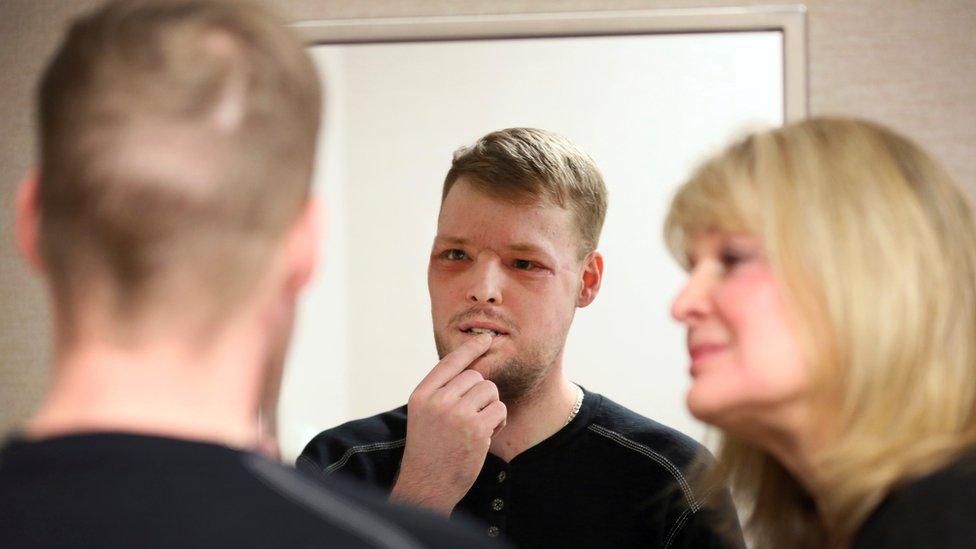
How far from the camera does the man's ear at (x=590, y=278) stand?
1725 millimetres

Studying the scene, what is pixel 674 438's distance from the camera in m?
1.59

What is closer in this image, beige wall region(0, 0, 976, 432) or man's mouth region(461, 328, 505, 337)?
man's mouth region(461, 328, 505, 337)

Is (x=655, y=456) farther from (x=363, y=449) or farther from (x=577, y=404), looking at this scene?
(x=363, y=449)

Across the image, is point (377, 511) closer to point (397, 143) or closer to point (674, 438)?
point (674, 438)

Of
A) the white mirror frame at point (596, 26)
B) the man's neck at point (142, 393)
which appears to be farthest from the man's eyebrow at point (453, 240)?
the man's neck at point (142, 393)

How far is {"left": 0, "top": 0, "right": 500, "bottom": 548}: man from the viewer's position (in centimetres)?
56

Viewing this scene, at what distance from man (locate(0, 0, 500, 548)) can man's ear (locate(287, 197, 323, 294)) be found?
0.02m

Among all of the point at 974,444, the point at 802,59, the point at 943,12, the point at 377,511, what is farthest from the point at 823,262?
the point at 943,12

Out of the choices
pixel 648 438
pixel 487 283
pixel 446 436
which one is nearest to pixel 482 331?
pixel 487 283

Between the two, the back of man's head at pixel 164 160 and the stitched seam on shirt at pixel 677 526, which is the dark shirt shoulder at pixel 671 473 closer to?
the stitched seam on shirt at pixel 677 526

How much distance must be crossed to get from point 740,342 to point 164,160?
57cm

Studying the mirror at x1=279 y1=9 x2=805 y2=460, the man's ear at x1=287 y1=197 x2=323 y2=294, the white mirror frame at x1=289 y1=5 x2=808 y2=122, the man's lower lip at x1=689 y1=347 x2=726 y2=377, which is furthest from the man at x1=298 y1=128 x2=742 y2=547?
the man's ear at x1=287 y1=197 x2=323 y2=294

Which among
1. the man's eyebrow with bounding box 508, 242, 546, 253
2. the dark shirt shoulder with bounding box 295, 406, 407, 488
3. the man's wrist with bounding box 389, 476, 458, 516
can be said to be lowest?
the man's wrist with bounding box 389, 476, 458, 516

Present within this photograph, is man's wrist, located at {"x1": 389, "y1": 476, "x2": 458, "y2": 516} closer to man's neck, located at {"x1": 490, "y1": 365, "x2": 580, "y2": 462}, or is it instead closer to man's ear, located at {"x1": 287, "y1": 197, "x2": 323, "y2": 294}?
man's neck, located at {"x1": 490, "y1": 365, "x2": 580, "y2": 462}
